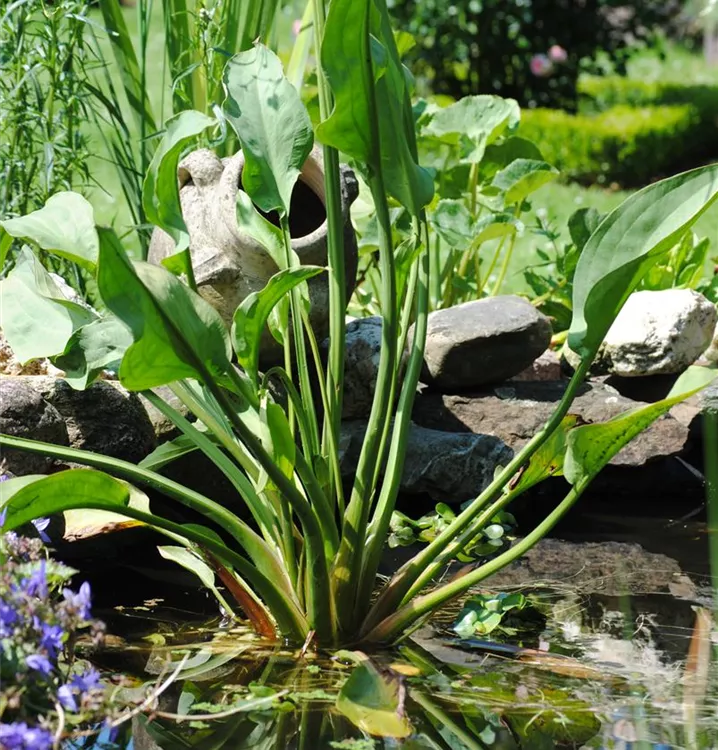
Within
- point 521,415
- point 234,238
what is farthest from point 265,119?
point 521,415

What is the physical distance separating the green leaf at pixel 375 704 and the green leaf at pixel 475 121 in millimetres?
2301

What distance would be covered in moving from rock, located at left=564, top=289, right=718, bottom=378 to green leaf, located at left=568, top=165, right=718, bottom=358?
151cm

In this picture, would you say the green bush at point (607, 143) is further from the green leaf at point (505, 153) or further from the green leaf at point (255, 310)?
the green leaf at point (255, 310)

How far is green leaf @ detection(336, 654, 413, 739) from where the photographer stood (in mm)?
1737

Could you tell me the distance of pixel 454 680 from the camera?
203cm

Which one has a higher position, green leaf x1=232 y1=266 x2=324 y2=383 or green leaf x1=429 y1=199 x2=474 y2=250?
green leaf x1=429 y1=199 x2=474 y2=250

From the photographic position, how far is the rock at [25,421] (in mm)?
2539

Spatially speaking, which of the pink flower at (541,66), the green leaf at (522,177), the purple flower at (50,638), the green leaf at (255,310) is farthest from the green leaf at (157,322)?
the pink flower at (541,66)

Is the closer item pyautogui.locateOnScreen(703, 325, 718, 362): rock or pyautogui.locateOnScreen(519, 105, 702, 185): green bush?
pyautogui.locateOnScreen(703, 325, 718, 362): rock

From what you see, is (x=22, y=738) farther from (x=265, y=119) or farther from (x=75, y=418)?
(x=75, y=418)

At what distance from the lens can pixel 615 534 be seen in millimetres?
3102

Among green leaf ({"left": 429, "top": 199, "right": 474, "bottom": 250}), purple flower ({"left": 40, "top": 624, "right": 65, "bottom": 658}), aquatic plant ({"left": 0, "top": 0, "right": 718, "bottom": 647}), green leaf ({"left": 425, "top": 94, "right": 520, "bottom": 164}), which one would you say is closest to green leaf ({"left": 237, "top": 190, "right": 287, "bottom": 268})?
aquatic plant ({"left": 0, "top": 0, "right": 718, "bottom": 647})

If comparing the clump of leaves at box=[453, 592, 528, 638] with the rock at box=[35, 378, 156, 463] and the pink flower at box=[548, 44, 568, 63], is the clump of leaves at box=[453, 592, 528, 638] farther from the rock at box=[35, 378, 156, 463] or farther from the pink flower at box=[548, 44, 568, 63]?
the pink flower at box=[548, 44, 568, 63]

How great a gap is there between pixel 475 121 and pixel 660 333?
3.18 feet
